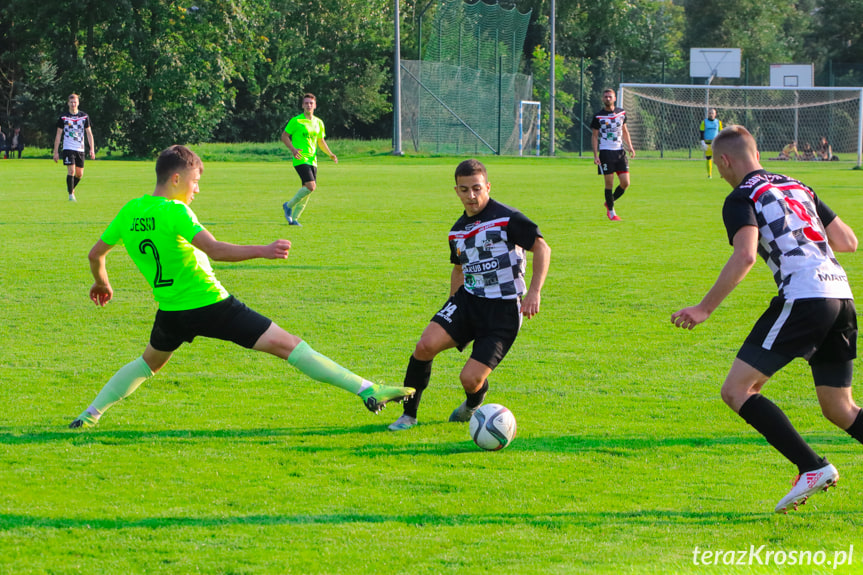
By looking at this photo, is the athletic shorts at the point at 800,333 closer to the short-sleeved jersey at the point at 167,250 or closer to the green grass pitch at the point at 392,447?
the green grass pitch at the point at 392,447

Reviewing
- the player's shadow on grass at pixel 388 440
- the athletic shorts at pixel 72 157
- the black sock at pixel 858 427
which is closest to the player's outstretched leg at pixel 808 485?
the black sock at pixel 858 427

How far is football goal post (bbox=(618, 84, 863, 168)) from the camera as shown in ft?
136

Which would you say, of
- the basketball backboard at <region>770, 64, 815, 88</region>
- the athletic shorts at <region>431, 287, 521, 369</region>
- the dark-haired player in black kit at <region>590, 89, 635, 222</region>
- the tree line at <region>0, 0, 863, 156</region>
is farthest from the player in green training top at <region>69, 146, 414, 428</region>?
the basketball backboard at <region>770, 64, 815, 88</region>

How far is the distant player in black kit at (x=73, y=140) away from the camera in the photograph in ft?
64.3

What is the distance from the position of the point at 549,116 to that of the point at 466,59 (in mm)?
5068

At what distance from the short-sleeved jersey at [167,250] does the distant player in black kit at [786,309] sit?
7.97ft

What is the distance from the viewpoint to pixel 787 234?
4.18 m

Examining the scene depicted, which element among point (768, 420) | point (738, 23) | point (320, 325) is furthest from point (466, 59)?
point (768, 420)

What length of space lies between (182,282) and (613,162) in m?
12.9

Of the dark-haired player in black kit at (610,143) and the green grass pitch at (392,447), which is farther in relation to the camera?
the dark-haired player in black kit at (610,143)

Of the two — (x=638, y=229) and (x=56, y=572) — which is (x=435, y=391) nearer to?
(x=56, y=572)

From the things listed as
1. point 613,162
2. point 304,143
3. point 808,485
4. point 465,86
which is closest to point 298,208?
point 304,143

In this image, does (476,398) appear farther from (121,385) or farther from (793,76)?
(793,76)

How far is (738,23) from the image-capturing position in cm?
6328
